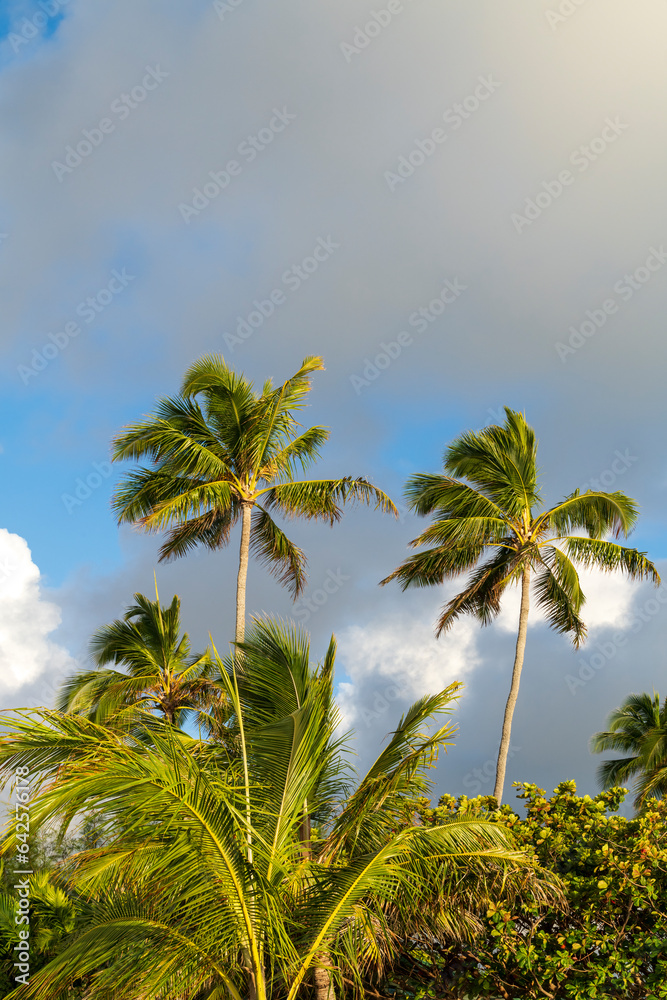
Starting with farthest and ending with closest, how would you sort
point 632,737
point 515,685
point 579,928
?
point 632,737 → point 515,685 → point 579,928

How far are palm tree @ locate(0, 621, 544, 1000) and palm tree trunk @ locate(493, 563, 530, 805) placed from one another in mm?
6606

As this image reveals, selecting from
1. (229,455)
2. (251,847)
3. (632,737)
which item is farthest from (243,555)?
(632,737)

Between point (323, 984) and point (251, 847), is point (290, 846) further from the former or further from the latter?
point (323, 984)

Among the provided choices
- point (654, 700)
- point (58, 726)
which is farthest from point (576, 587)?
point (654, 700)

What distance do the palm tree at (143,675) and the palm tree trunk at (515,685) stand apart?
716 centimetres

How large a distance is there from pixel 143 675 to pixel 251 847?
13.4 m

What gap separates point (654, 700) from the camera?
32125 millimetres

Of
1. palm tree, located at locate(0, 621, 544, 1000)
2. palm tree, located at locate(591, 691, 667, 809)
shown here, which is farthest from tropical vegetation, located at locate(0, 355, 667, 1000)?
palm tree, located at locate(591, 691, 667, 809)

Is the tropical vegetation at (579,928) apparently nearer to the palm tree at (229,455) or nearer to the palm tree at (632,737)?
the palm tree at (229,455)

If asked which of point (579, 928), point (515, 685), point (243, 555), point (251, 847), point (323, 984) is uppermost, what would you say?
point (243, 555)

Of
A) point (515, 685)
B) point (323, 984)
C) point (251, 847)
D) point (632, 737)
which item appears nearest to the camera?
point (251, 847)

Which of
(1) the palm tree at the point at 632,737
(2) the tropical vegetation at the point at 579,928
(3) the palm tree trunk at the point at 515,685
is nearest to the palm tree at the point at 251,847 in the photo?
(2) the tropical vegetation at the point at 579,928

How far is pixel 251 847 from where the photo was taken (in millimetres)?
7488

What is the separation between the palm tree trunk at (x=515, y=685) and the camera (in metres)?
16.4
